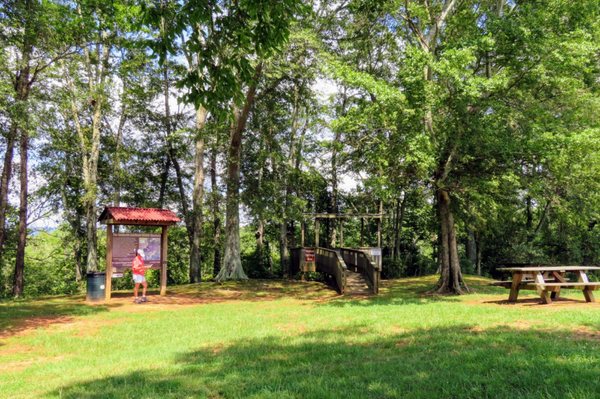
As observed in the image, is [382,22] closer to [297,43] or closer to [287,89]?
[297,43]

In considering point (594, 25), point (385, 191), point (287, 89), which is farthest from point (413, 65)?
point (287, 89)

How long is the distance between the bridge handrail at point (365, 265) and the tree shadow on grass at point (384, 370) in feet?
27.6

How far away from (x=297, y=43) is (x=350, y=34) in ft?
10.9

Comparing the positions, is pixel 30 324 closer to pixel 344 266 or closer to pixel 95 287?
pixel 95 287

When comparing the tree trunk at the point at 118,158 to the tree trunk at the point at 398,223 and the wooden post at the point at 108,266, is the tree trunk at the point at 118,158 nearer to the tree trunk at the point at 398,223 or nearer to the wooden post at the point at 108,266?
the wooden post at the point at 108,266

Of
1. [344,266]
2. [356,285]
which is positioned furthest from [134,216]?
[356,285]

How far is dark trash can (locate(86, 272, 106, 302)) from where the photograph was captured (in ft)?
44.8

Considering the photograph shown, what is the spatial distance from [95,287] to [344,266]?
27.9 feet

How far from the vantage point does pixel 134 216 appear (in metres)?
14.1

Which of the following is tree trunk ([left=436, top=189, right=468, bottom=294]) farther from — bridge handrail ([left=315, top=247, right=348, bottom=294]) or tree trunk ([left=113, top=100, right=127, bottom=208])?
tree trunk ([left=113, top=100, right=127, bottom=208])

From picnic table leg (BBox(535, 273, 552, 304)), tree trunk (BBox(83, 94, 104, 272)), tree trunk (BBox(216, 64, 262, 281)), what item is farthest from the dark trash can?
picnic table leg (BBox(535, 273, 552, 304))

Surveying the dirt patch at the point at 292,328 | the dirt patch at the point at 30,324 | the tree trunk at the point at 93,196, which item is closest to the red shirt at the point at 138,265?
the dirt patch at the point at 30,324

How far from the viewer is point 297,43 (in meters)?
17.6

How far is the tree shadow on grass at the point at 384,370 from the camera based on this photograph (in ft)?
13.0
